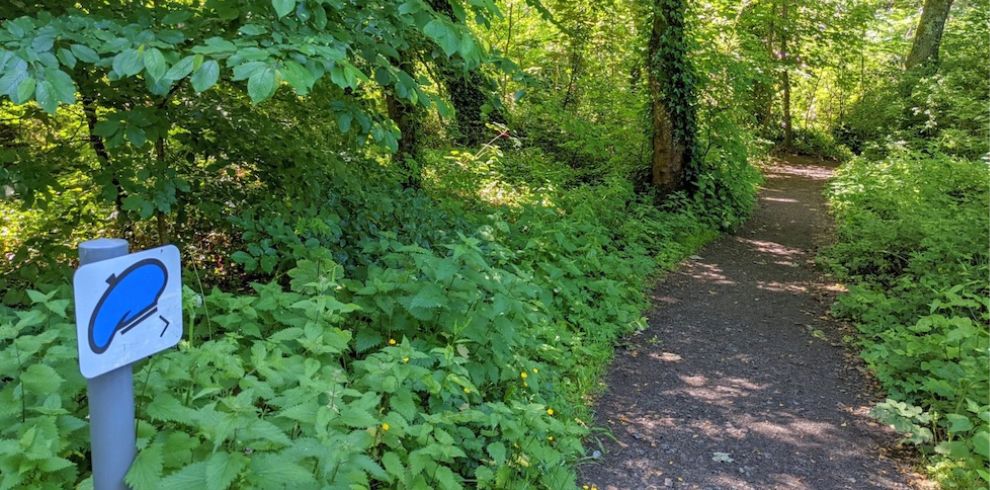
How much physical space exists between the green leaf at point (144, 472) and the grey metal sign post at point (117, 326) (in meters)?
0.02

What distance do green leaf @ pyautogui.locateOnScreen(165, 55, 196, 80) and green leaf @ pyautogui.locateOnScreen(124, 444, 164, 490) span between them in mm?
1377

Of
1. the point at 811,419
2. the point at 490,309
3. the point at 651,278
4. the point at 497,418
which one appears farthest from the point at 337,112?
the point at 651,278

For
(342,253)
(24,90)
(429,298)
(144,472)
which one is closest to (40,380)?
(144,472)

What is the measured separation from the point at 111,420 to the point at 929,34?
19.9m

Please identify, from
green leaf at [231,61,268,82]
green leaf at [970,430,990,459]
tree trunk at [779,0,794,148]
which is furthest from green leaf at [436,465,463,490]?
tree trunk at [779,0,794,148]

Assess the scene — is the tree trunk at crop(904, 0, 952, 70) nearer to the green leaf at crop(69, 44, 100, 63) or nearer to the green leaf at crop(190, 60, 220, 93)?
the green leaf at crop(190, 60, 220, 93)

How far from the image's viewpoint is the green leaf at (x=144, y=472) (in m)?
1.30

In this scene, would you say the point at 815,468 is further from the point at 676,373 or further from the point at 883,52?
the point at 883,52

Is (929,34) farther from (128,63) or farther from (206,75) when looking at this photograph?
(128,63)

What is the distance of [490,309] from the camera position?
332cm

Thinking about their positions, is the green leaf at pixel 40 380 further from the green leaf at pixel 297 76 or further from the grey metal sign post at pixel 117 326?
the green leaf at pixel 297 76

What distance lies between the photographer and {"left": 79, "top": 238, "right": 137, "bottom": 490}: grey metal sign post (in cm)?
123

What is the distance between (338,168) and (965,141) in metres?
13.3

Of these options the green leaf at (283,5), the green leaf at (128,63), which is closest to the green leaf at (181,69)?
the green leaf at (128,63)
